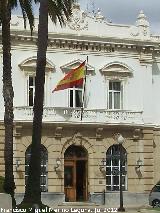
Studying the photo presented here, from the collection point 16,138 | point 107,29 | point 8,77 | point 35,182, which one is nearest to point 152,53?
point 107,29

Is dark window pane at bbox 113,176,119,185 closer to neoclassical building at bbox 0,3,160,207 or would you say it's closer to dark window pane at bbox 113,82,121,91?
neoclassical building at bbox 0,3,160,207

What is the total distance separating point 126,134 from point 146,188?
12.9 ft

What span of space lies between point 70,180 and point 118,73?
808cm

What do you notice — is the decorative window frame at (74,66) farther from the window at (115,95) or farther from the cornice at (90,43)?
the window at (115,95)

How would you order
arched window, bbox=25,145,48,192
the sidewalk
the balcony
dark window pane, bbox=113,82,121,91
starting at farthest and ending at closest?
dark window pane, bbox=113,82,121,91, arched window, bbox=25,145,48,192, the balcony, the sidewalk

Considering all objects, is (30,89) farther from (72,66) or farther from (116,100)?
(116,100)

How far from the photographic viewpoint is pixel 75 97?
40781 millimetres

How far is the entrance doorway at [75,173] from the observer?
40.5 meters

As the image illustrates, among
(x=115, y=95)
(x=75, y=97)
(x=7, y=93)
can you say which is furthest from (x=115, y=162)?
(x=7, y=93)

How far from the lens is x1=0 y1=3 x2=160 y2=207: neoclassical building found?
39.4 m

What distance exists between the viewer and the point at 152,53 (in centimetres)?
4259

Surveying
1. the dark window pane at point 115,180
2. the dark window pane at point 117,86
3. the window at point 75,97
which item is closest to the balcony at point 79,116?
the window at point 75,97

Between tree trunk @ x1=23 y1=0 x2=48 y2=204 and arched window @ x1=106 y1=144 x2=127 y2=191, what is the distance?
18.3 m

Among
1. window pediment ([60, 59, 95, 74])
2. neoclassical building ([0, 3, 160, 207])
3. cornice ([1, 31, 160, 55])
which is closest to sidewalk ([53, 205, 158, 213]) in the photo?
neoclassical building ([0, 3, 160, 207])
